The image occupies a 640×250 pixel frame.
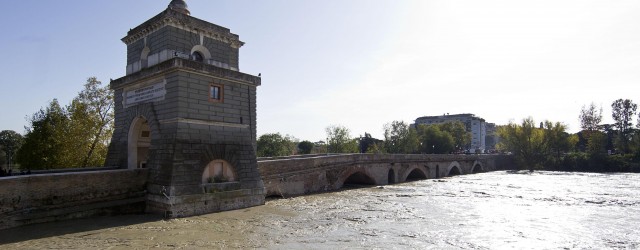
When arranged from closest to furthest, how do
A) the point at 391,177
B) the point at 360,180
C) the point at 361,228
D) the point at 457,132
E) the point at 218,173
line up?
the point at 361,228
the point at 218,173
the point at 360,180
the point at 391,177
the point at 457,132

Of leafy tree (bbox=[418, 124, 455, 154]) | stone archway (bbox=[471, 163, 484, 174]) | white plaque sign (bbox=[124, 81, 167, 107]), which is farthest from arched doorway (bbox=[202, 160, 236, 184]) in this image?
leafy tree (bbox=[418, 124, 455, 154])

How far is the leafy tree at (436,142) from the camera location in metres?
60.6

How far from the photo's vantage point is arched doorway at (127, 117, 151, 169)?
53.0ft

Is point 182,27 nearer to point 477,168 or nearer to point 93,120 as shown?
point 93,120

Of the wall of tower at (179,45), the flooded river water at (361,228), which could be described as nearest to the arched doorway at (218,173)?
the flooded river water at (361,228)

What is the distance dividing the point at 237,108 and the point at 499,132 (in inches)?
2099

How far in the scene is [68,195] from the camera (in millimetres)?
12070

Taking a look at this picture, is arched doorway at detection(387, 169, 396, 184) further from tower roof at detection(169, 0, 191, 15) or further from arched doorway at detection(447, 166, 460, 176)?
tower roof at detection(169, 0, 191, 15)

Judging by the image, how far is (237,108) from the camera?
16.0 meters

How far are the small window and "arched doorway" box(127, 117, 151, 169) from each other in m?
2.99

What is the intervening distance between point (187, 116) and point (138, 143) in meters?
4.41

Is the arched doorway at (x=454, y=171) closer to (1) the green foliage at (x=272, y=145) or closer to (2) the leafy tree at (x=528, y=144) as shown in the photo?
(2) the leafy tree at (x=528, y=144)

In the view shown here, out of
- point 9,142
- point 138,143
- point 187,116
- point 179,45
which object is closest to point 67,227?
point 187,116

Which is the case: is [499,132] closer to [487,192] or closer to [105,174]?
[487,192]
